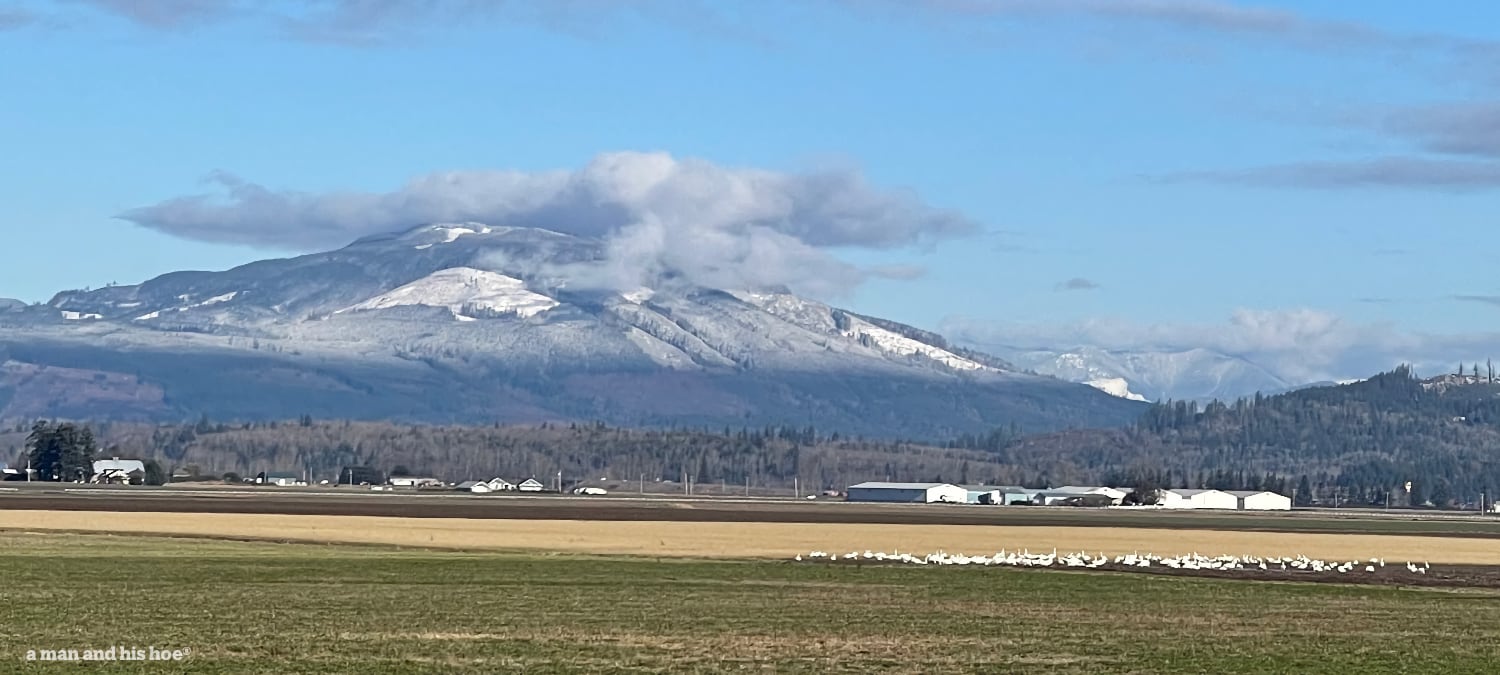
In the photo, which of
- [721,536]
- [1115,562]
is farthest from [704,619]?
[721,536]

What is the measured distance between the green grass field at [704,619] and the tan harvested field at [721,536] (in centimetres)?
1786

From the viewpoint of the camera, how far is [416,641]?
38.1 meters

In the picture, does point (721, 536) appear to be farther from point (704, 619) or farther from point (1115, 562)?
point (704, 619)

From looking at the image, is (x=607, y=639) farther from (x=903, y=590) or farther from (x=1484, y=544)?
(x=1484, y=544)

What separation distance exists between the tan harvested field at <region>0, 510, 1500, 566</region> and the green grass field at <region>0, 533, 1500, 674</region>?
58.6ft

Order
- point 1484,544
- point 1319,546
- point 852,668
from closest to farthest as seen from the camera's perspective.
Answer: point 852,668, point 1319,546, point 1484,544

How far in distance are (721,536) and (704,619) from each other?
165ft

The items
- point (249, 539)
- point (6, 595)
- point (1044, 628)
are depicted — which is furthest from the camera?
point (249, 539)

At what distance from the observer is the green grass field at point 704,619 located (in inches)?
1425

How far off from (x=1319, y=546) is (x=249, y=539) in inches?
1920

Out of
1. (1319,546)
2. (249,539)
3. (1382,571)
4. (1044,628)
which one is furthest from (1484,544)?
(1044,628)

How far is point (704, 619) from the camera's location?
147 ft

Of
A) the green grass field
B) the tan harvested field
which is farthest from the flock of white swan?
the green grass field

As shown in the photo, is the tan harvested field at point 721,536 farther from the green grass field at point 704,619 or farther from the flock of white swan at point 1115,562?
the green grass field at point 704,619
